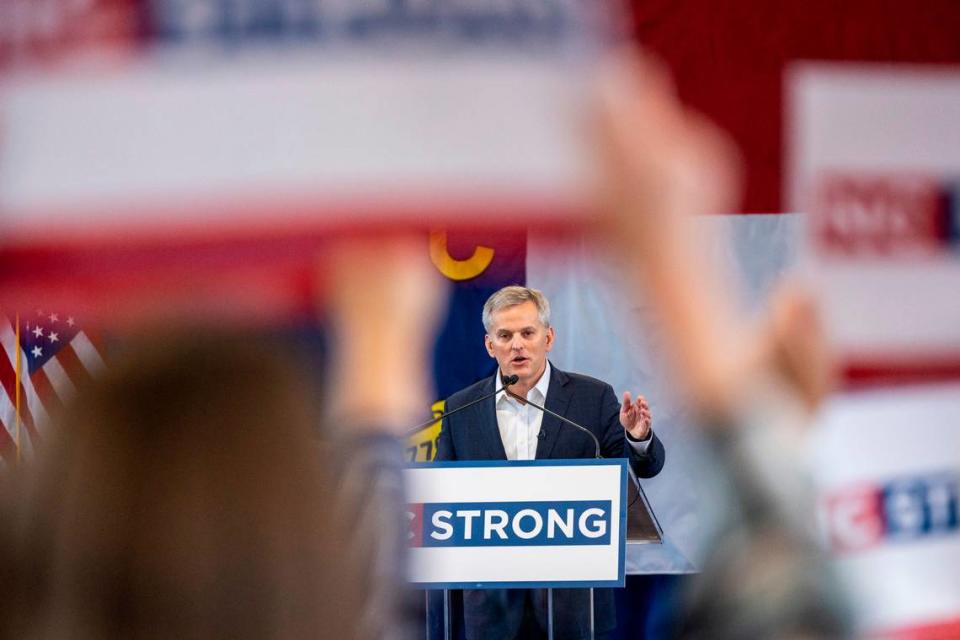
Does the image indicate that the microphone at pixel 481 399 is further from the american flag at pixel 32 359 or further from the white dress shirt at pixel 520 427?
the american flag at pixel 32 359

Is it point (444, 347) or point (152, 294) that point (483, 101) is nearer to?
point (152, 294)

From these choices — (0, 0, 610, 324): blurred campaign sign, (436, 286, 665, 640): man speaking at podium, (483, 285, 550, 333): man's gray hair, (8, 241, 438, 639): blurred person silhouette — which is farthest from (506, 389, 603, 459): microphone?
(8, 241, 438, 639): blurred person silhouette

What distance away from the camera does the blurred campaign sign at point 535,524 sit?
2508 millimetres

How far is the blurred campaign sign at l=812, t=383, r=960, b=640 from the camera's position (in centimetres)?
205

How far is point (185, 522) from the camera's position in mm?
457

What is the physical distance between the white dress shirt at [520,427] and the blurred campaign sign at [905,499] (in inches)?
28.2

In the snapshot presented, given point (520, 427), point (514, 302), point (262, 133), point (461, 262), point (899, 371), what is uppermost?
point (461, 262)

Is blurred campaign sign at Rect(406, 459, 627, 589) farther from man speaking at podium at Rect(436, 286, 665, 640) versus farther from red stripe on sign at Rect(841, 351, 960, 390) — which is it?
red stripe on sign at Rect(841, 351, 960, 390)

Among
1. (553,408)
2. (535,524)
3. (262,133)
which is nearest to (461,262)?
(553,408)

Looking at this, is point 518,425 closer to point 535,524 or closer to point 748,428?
point 535,524

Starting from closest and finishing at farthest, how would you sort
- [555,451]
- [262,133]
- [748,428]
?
1. [748,428]
2. [262,133]
3. [555,451]

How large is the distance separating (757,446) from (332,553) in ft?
0.62

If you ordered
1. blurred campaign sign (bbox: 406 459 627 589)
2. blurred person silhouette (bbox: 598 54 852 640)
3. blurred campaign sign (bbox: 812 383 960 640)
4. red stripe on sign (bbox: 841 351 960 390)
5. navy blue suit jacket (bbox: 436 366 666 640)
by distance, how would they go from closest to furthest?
blurred person silhouette (bbox: 598 54 852 640) → red stripe on sign (bbox: 841 351 960 390) → blurred campaign sign (bbox: 812 383 960 640) → blurred campaign sign (bbox: 406 459 627 589) → navy blue suit jacket (bbox: 436 366 666 640)

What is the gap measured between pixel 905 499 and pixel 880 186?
71cm
